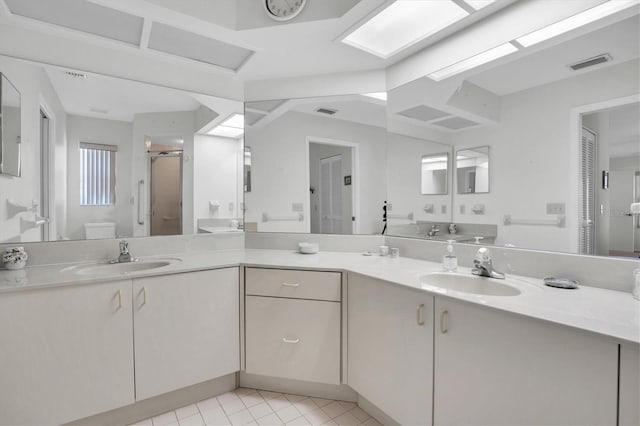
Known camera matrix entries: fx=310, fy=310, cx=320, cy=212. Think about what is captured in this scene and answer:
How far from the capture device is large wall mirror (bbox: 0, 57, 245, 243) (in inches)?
70.2

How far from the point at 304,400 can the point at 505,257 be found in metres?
1.44

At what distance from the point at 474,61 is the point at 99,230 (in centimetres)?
250

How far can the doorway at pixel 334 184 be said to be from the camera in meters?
2.39

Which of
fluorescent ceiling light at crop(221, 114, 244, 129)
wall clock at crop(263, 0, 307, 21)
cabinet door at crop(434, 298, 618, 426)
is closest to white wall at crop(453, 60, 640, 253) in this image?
cabinet door at crop(434, 298, 618, 426)

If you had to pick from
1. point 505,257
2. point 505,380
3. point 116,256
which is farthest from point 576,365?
point 116,256

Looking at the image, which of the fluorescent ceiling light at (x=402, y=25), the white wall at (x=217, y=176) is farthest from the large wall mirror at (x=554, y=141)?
the white wall at (x=217, y=176)

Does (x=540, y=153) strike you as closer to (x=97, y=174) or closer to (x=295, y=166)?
(x=295, y=166)

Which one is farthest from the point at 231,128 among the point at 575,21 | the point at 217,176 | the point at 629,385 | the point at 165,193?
the point at 629,385

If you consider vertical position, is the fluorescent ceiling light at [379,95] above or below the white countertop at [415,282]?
above

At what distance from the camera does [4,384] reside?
1349mm

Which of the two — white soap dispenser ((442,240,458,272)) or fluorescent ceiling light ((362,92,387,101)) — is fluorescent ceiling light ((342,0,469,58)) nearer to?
fluorescent ceiling light ((362,92,387,101))

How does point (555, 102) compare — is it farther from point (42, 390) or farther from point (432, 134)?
point (42, 390)

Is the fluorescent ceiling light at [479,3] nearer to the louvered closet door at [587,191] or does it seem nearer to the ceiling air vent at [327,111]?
the louvered closet door at [587,191]

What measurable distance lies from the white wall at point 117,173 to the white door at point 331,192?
135 cm
